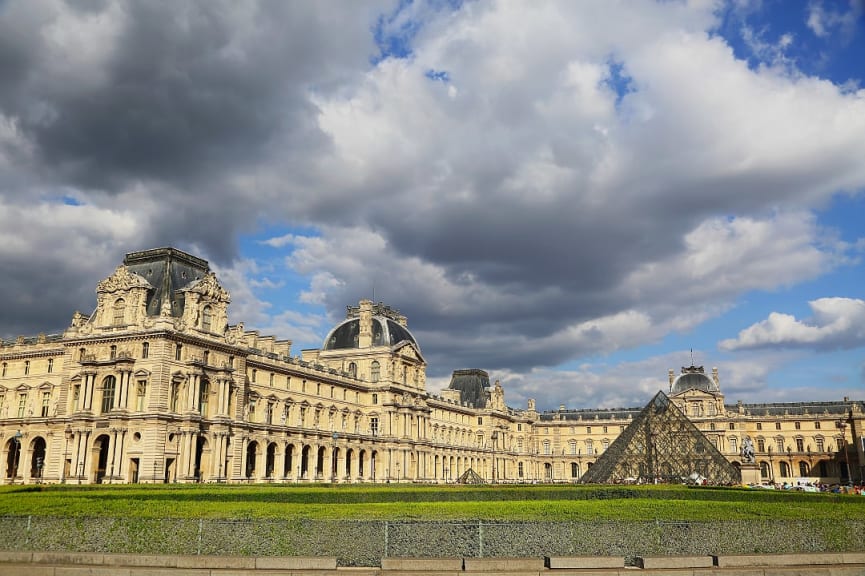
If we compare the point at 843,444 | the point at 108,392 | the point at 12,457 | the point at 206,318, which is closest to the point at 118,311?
the point at 108,392

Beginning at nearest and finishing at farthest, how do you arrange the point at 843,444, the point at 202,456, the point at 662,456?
the point at 202,456 → the point at 662,456 → the point at 843,444

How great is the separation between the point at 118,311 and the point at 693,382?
111 meters

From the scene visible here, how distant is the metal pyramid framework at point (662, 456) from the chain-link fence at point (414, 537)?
45.9m

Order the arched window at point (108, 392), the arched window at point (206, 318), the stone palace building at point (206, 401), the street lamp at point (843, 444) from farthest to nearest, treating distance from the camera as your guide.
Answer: the street lamp at point (843, 444) < the arched window at point (206, 318) < the arched window at point (108, 392) < the stone palace building at point (206, 401)

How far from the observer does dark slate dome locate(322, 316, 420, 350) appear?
10250 centimetres

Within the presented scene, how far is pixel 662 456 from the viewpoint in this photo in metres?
72.1

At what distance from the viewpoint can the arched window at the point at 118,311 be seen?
63.2m

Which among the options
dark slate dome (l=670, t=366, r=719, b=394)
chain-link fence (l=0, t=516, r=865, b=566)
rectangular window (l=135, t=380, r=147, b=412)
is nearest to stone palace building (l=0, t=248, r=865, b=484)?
rectangular window (l=135, t=380, r=147, b=412)

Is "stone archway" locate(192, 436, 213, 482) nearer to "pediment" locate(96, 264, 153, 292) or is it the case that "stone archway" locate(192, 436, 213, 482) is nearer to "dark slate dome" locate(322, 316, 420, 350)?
"pediment" locate(96, 264, 153, 292)

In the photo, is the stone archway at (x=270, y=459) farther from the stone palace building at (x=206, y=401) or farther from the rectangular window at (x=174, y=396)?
the rectangular window at (x=174, y=396)

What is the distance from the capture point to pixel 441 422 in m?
118

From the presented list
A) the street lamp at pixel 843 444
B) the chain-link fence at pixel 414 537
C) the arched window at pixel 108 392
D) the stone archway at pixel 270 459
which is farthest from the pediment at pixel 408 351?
the chain-link fence at pixel 414 537

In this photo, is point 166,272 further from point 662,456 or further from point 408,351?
point 662,456

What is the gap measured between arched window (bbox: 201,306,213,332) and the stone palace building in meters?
0.16
